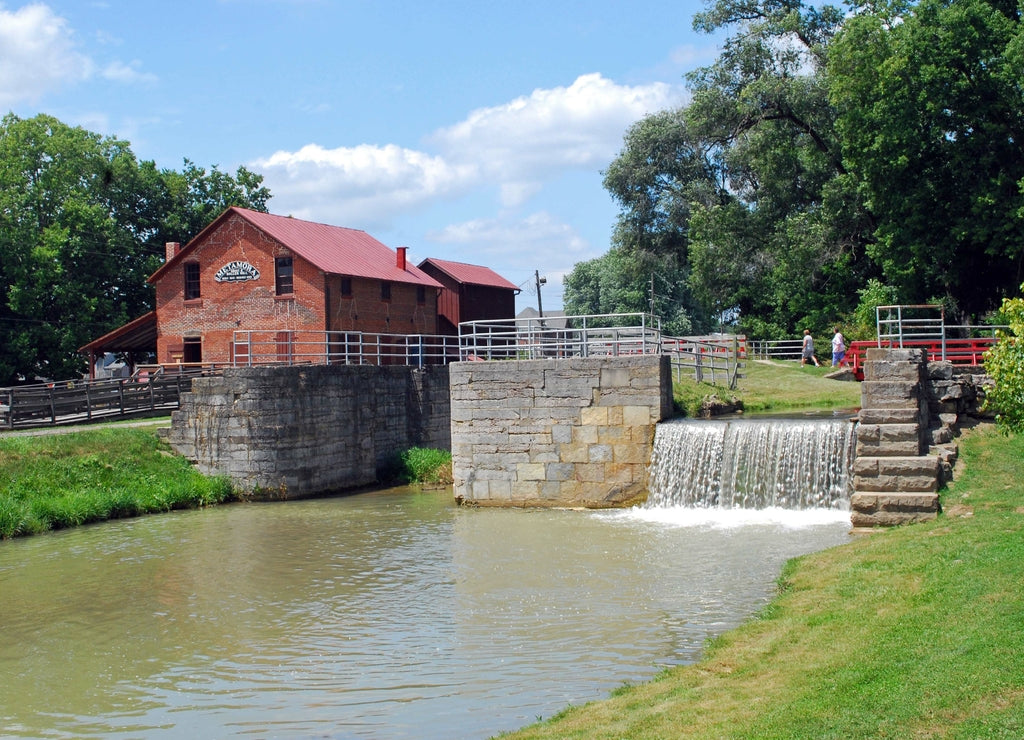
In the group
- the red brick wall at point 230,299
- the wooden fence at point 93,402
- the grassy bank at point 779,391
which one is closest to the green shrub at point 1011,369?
the grassy bank at point 779,391

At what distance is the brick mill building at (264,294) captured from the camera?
3572 cm

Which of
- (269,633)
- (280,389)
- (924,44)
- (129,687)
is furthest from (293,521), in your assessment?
(924,44)

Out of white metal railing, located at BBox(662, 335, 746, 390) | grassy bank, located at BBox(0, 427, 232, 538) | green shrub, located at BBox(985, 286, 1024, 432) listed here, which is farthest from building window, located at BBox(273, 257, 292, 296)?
green shrub, located at BBox(985, 286, 1024, 432)

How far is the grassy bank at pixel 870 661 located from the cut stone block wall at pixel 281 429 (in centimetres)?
1503

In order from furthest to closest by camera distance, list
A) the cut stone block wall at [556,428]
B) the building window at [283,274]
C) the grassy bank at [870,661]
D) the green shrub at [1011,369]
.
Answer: the building window at [283,274] → the cut stone block wall at [556,428] → the green shrub at [1011,369] → the grassy bank at [870,661]

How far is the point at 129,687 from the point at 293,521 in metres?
10.8

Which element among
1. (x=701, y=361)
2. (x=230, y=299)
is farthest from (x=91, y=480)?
(x=701, y=361)

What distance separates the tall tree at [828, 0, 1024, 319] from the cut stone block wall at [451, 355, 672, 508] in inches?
583

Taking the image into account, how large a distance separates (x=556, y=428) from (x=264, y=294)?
17.8 meters

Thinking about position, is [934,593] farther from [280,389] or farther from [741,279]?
[741,279]

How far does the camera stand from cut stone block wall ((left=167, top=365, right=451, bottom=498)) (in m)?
24.7

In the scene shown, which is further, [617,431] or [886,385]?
[617,431]

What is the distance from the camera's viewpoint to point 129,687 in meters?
10.4

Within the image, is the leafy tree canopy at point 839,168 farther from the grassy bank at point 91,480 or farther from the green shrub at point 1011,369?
the grassy bank at point 91,480
